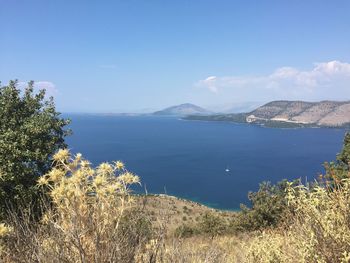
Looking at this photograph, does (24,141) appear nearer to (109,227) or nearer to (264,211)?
(109,227)

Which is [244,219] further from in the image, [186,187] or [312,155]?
[312,155]

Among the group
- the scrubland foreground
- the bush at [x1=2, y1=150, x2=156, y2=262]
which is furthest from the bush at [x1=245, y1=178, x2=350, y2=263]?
the bush at [x1=2, y1=150, x2=156, y2=262]

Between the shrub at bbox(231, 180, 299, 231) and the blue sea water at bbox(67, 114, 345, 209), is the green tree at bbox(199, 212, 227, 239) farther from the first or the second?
the blue sea water at bbox(67, 114, 345, 209)

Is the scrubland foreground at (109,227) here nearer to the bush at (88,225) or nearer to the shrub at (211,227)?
the bush at (88,225)

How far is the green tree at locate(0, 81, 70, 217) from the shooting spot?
12156 millimetres

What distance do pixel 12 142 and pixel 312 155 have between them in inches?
4972

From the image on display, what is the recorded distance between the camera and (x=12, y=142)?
12.6 meters

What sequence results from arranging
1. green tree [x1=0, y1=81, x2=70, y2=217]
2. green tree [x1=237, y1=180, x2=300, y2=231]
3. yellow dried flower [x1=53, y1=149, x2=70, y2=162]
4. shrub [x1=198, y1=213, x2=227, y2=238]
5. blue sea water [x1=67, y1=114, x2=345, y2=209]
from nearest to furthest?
yellow dried flower [x1=53, y1=149, x2=70, y2=162]
green tree [x1=0, y1=81, x2=70, y2=217]
green tree [x1=237, y1=180, x2=300, y2=231]
shrub [x1=198, y1=213, x2=227, y2=238]
blue sea water [x1=67, y1=114, x2=345, y2=209]

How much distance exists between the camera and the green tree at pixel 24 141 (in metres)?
12.2

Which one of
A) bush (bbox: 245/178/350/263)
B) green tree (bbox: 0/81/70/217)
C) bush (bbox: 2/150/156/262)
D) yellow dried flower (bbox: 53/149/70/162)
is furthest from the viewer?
green tree (bbox: 0/81/70/217)

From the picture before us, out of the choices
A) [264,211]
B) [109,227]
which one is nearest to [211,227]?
[264,211]

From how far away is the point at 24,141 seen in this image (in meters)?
13.0

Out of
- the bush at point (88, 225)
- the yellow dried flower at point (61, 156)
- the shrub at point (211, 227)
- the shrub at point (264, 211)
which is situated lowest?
the shrub at point (211, 227)

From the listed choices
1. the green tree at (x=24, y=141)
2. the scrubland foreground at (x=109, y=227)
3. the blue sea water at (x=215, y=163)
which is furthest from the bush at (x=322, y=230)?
the blue sea water at (x=215, y=163)
